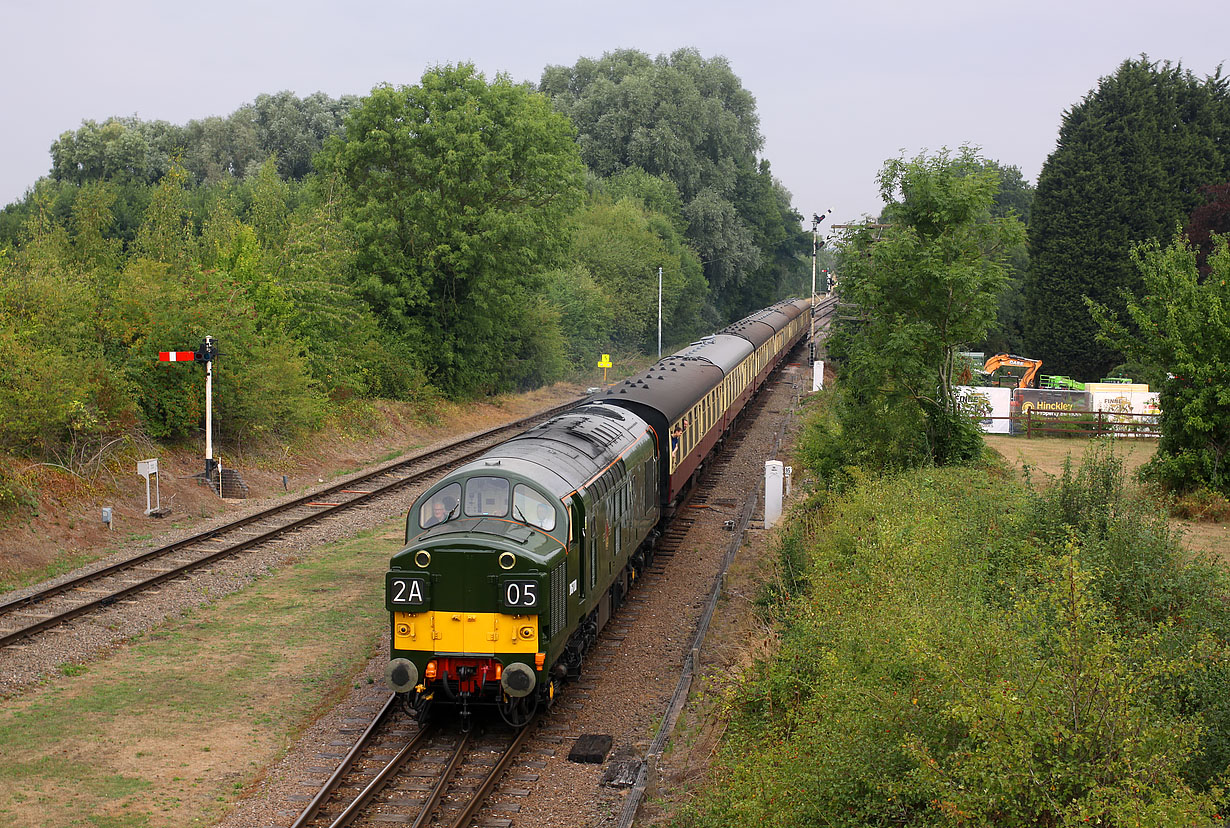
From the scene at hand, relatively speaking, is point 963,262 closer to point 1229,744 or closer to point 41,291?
point 1229,744

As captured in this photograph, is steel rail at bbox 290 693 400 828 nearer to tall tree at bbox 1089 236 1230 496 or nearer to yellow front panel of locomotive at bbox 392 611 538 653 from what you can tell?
yellow front panel of locomotive at bbox 392 611 538 653

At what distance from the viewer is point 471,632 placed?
12492 millimetres

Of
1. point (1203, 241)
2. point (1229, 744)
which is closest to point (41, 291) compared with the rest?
point (1229, 744)

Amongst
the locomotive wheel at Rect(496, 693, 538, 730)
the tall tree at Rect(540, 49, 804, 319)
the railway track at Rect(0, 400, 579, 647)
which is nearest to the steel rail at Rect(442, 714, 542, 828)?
the locomotive wheel at Rect(496, 693, 538, 730)

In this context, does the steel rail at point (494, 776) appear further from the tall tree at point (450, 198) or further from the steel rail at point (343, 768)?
the tall tree at point (450, 198)

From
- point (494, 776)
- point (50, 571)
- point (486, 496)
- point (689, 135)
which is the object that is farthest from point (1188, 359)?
point (689, 135)

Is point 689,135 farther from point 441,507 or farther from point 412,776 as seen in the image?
point 412,776

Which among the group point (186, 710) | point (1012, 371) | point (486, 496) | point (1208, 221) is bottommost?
point (186, 710)

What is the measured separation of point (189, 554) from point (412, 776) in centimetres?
1137

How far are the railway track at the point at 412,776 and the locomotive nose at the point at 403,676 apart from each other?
0.71 meters

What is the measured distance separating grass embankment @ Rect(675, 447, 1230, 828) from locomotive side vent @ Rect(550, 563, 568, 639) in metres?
2.52

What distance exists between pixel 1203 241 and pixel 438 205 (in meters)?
33.9

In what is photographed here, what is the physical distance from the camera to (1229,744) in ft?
27.7

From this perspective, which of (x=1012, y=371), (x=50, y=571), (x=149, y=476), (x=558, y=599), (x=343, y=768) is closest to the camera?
(x=343, y=768)
